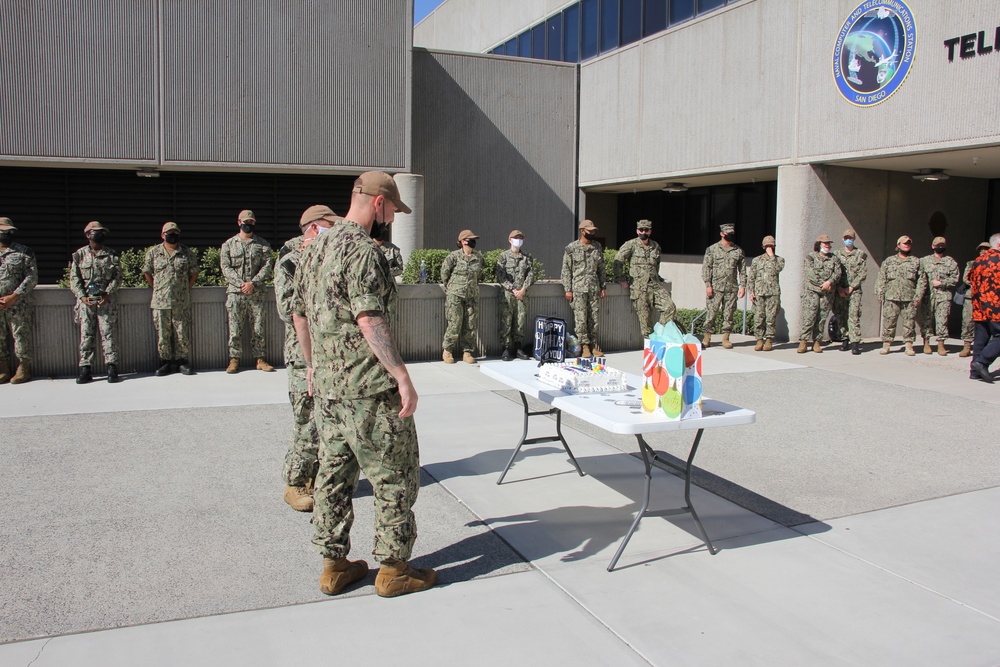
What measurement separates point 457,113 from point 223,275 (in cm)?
827

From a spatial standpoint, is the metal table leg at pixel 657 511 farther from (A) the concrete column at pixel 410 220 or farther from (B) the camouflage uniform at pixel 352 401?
(A) the concrete column at pixel 410 220

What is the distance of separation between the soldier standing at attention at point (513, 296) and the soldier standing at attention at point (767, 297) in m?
3.71

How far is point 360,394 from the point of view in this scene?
384 centimetres

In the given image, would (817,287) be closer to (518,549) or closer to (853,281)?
(853,281)

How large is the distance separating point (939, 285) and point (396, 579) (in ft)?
35.0

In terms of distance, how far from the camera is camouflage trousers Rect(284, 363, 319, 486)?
5.32 meters

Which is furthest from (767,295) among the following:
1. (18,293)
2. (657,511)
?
(18,293)

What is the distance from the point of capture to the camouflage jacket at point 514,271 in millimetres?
11484

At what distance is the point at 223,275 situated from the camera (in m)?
10.4

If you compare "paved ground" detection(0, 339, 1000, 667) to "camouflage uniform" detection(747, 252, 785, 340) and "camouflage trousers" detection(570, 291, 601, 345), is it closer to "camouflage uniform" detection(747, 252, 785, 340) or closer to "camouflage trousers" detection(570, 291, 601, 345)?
"camouflage trousers" detection(570, 291, 601, 345)

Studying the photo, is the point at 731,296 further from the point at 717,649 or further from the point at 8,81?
the point at 8,81

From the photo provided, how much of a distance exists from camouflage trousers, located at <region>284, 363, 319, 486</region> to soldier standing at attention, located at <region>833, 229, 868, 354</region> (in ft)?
31.6

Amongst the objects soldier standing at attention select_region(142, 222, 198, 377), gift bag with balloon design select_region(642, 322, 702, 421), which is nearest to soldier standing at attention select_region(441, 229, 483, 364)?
soldier standing at attention select_region(142, 222, 198, 377)

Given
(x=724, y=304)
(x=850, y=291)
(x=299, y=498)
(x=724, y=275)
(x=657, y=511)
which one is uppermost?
(x=724, y=275)
